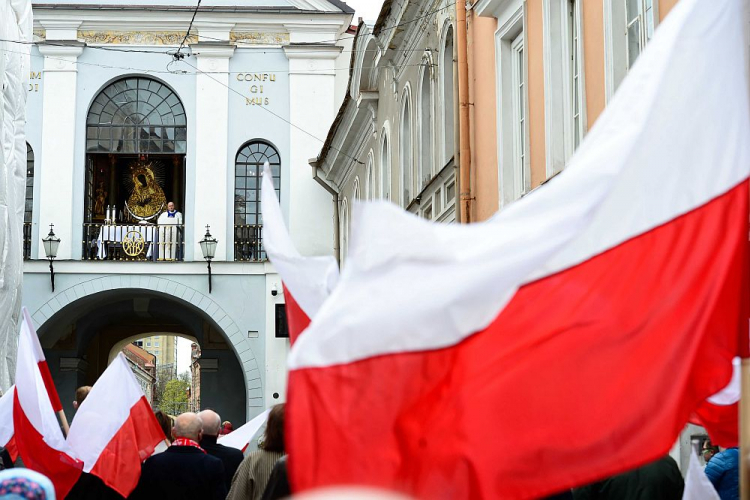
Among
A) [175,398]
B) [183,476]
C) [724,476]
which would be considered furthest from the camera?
[175,398]

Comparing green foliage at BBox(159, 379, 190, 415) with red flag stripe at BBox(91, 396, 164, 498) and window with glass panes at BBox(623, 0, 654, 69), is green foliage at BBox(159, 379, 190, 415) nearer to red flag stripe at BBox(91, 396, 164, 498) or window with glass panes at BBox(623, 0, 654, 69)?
red flag stripe at BBox(91, 396, 164, 498)

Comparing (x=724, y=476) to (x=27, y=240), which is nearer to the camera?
(x=724, y=476)

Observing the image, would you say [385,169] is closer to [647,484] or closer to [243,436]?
[243,436]

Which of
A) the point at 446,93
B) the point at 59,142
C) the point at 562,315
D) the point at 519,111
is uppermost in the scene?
the point at 59,142

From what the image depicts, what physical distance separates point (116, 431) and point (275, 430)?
220 cm

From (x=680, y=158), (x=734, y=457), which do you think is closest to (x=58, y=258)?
(x=734, y=457)

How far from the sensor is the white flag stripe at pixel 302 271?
5.22m

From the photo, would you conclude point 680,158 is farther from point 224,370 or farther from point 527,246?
point 224,370

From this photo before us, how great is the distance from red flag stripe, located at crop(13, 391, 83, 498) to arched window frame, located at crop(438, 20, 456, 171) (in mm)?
7826

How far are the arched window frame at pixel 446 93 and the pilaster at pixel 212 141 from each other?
12095 millimetres

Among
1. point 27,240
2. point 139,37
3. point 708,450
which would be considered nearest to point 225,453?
point 708,450

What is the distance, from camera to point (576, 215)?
154 inches

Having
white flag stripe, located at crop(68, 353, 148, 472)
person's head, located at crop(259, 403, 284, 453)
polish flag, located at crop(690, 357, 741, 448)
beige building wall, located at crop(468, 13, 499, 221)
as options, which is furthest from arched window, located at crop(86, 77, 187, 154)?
polish flag, located at crop(690, 357, 741, 448)

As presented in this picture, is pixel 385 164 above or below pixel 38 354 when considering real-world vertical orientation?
above
